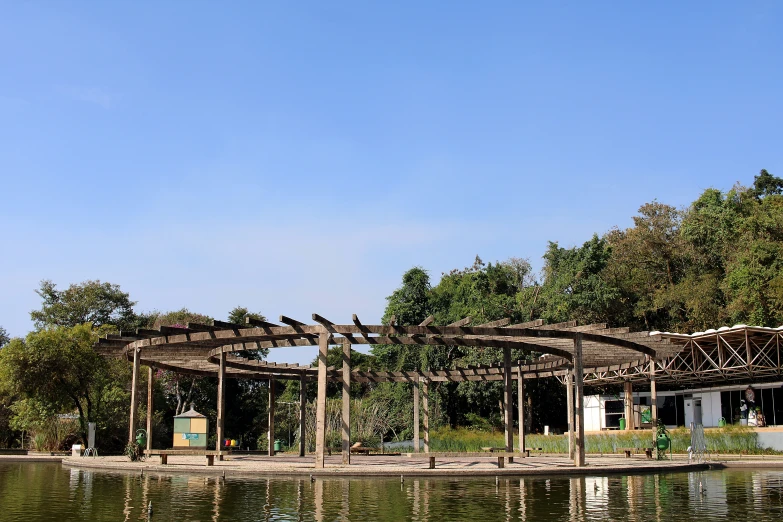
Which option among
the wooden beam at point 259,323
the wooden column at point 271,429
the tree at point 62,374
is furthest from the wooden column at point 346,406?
the tree at point 62,374

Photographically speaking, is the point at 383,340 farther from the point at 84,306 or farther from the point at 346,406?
the point at 84,306

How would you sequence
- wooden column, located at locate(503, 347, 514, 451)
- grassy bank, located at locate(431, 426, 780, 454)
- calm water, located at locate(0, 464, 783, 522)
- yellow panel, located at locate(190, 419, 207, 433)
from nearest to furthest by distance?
calm water, located at locate(0, 464, 783, 522), wooden column, located at locate(503, 347, 514, 451), yellow panel, located at locate(190, 419, 207, 433), grassy bank, located at locate(431, 426, 780, 454)

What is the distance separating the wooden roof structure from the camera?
1952 centimetres

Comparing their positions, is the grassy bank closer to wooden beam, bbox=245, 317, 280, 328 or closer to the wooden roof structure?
the wooden roof structure

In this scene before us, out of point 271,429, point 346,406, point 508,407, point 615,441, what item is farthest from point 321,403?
point 615,441

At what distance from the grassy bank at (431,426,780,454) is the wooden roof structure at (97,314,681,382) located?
153 inches

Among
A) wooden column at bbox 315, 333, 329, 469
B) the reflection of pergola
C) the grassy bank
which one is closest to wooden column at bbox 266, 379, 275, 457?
the reflection of pergola

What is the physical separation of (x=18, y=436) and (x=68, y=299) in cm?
1271

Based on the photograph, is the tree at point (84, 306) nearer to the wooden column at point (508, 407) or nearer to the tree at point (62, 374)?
the tree at point (62, 374)

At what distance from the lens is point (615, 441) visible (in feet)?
104

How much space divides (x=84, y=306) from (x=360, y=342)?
37.5 m

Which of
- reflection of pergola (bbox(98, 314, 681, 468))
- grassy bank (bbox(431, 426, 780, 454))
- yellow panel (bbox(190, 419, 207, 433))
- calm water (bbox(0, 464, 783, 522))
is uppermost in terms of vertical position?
reflection of pergola (bbox(98, 314, 681, 468))

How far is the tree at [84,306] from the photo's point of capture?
5272 centimetres

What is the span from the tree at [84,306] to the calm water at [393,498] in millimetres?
35667
